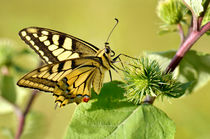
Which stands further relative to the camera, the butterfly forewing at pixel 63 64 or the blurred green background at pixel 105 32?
the blurred green background at pixel 105 32

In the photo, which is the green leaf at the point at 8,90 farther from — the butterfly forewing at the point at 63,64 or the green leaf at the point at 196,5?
the green leaf at the point at 196,5

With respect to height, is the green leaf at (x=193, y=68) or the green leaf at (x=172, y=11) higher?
the green leaf at (x=172, y=11)

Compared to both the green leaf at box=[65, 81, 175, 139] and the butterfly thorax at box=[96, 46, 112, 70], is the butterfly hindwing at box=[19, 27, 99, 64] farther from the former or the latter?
the green leaf at box=[65, 81, 175, 139]

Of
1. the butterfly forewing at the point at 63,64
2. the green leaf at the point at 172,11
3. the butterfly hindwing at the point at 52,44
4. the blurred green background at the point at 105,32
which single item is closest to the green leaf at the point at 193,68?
the green leaf at the point at 172,11

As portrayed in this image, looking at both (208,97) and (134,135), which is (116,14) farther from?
(134,135)

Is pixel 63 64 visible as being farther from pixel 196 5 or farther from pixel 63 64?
pixel 196 5

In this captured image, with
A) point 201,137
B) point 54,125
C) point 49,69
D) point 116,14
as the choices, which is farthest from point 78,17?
point 49,69
